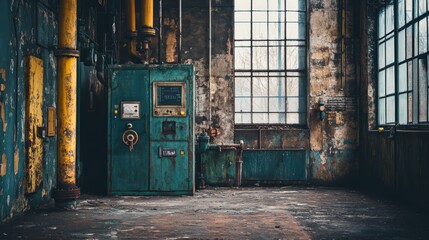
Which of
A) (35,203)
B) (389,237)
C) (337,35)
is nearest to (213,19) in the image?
(337,35)

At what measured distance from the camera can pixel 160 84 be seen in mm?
8570

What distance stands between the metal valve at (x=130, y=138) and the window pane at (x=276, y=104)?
3.06m

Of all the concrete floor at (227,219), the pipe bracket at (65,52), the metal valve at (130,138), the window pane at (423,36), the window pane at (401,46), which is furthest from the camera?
the metal valve at (130,138)

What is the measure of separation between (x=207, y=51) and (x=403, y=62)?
148 inches

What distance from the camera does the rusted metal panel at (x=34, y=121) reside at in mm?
6582

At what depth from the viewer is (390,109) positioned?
8.88m

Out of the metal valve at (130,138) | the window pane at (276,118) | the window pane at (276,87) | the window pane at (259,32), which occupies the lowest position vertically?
the metal valve at (130,138)

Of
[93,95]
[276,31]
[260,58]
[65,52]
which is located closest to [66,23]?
[65,52]

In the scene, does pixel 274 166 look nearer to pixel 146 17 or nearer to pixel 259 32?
pixel 259 32

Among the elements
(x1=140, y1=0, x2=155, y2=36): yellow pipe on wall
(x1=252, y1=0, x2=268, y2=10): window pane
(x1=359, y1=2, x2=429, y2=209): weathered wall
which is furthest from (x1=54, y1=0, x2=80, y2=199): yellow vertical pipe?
(x1=359, y1=2, x2=429, y2=209): weathered wall

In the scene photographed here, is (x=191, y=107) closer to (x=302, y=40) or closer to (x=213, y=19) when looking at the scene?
(x=213, y=19)

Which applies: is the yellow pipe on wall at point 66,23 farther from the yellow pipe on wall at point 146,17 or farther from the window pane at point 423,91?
the window pane at point 423,91

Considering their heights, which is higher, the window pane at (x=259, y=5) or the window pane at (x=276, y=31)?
the window pane at (x=259, y=5)

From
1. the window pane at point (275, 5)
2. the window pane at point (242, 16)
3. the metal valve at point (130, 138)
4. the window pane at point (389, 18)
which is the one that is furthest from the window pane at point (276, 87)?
the metal valve at point (130, 138)
